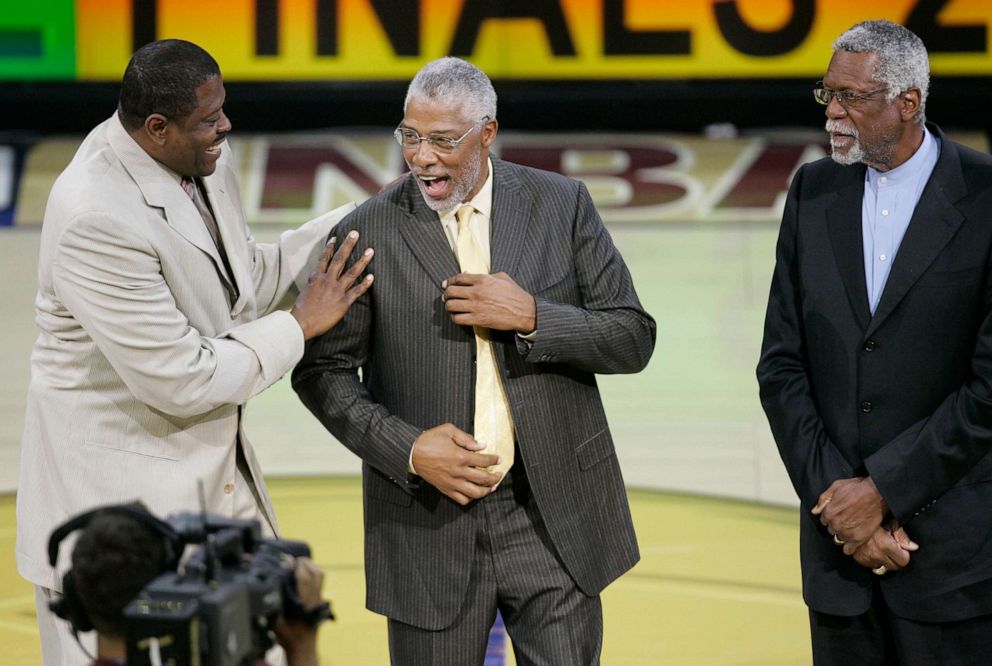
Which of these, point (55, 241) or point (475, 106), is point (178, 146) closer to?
point (55, 241)

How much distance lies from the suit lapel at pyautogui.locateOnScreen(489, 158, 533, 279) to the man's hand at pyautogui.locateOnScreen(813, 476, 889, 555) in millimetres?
783

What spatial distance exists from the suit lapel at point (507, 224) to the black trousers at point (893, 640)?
978 millimetres

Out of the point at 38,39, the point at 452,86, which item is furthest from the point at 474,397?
the point at 38,39

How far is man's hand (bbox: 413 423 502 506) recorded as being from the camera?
2.85 meters

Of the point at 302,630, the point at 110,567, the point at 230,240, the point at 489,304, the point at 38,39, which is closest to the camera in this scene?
the point at 110,567

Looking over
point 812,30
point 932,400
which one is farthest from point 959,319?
point 812,30

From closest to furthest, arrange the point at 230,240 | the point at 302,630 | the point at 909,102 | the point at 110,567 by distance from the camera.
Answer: the point at 110,567, the point at 302,630, the point at 909,102, the point at 230,240

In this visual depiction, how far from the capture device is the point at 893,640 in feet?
9.88

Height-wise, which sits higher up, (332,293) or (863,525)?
(332,293)

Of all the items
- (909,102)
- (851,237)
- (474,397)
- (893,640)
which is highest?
(909,102)

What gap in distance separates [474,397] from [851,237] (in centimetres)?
Answer: 84

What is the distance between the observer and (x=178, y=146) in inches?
117

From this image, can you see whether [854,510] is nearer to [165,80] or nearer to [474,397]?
[474,397]

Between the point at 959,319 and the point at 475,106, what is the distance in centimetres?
104
